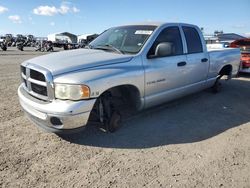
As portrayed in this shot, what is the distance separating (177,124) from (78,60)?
223cm

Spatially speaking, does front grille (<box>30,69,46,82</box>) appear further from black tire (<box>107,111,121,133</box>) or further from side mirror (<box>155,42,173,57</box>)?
side mirror (<box>155,42,173,57</box>)

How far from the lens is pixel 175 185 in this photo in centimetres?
311

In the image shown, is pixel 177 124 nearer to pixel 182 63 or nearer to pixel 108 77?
pixel 182 63

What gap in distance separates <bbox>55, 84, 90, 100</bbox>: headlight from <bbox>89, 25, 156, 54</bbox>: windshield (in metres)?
1.35

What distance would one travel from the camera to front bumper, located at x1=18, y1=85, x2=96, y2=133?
3.59 metres

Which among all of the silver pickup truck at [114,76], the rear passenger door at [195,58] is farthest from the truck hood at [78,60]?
the rear passenger door at [195,58]

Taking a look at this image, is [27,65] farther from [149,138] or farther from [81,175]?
[149,138]

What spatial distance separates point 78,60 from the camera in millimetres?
4125

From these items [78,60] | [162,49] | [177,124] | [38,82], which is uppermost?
[162,49]

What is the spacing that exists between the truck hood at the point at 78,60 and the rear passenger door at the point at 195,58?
183 cm

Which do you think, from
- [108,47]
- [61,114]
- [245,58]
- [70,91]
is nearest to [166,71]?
[108,47]

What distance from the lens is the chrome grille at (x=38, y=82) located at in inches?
145

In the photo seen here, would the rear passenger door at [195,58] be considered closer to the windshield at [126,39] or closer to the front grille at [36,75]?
the windshield at [126,39]

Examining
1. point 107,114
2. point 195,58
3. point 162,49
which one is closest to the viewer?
point 107,114
